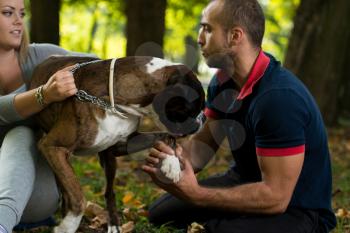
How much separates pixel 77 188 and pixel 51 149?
261 mm

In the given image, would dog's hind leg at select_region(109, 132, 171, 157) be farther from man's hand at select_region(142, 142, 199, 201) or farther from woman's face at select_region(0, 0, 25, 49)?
woman's face at select_region(0, 0, 25, 49)

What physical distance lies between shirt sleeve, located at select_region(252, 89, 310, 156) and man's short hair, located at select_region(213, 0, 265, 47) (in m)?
0.43

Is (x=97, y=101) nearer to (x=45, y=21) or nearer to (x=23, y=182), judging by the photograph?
(x=23, y=182)

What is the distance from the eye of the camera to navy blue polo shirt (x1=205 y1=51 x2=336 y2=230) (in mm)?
3104

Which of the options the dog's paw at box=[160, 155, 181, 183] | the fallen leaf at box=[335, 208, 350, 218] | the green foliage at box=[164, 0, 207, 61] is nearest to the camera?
the dog's paw at box=[160, 155, 181, 183]

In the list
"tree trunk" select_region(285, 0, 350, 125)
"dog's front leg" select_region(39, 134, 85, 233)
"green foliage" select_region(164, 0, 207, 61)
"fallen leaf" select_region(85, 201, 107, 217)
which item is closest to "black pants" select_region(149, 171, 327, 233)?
"fallen leaf" select_region(85, 201, 107, 217)

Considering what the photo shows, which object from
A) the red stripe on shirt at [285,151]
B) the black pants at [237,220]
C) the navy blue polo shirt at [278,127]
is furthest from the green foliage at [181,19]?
the red stripe on shirt at [285,151]

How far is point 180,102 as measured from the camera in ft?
9.92

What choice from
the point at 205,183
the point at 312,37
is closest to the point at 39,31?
the point at 312,37

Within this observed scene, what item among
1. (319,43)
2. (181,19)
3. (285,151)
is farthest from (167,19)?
(285,151)

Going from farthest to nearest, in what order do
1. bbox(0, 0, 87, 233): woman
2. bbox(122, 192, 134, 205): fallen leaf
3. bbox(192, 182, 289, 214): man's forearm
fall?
bbox(122, 192, 134, 205): fallen leaf → bbox(192, 182, 289, 214): man's forearm → bbox(0, 0, 87, 233): woman

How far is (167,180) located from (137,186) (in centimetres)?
185

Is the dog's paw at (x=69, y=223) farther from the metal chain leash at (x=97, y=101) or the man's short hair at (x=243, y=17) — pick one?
the man's short hair at (x=243, y=17)

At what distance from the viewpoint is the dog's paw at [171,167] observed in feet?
10.1
